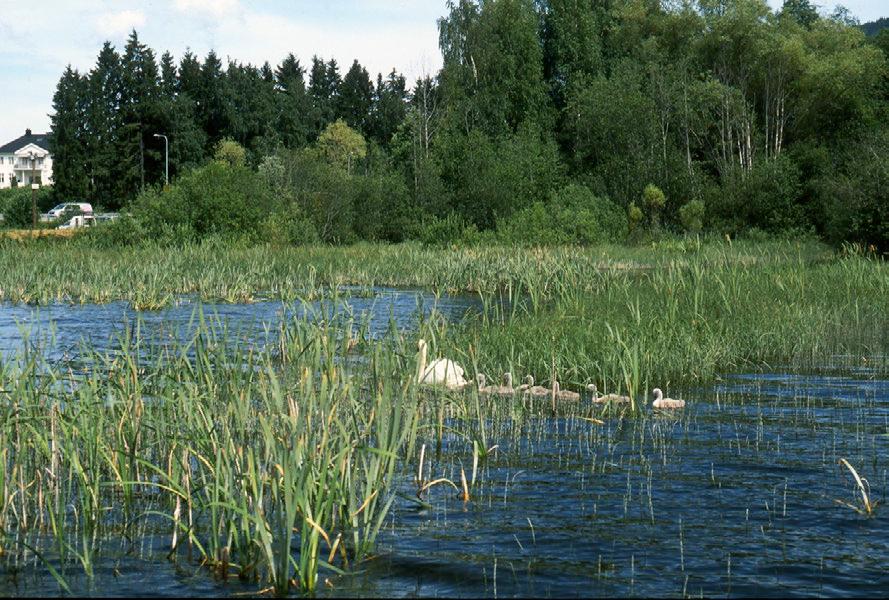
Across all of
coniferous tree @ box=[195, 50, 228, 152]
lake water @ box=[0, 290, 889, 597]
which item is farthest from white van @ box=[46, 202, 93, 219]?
lake water @ box=[0, 290, 889, 597]

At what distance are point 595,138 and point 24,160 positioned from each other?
98717 millimetres

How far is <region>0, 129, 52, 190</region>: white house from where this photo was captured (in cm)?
13325

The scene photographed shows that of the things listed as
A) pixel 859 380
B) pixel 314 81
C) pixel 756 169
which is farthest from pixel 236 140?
pixel 859 380

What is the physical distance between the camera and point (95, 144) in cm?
8444

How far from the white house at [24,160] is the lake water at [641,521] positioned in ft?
437

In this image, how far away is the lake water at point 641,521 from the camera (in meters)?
6.16

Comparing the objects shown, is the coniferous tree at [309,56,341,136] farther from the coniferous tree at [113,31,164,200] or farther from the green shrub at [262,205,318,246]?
the green shrub at [262,205,318,246]

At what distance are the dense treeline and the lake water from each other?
983 inches

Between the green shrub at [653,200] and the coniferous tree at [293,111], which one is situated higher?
the coniferous tree at [293,111]

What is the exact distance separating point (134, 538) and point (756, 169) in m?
47.5

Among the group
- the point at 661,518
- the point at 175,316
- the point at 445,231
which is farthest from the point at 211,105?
the point at 661,518

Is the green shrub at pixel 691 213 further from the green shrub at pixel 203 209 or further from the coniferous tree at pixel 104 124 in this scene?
the coniferous tree at pixel 104 124

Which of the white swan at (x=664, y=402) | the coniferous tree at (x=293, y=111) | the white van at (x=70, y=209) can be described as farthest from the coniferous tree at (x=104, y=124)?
the white swan at (x=664, y=402)

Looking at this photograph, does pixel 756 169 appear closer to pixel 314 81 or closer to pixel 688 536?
pixel 688 536
